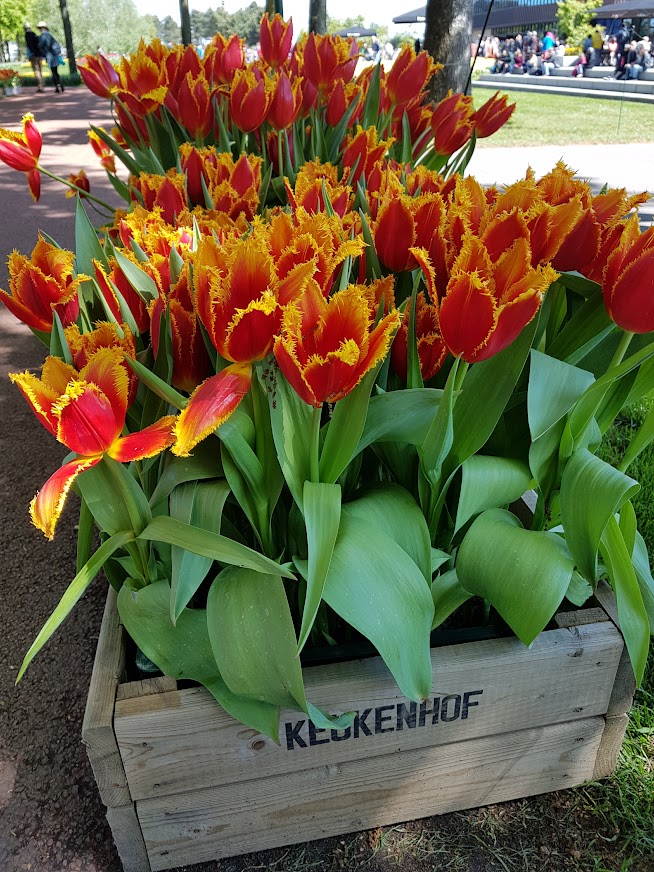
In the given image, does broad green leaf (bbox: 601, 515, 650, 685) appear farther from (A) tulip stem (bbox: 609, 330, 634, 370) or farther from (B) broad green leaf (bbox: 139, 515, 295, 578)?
(B) broad green leaf (bbox: 139, 515, 295, 578)

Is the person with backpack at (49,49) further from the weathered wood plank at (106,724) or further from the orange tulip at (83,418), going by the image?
the orange tulip at (83,418)

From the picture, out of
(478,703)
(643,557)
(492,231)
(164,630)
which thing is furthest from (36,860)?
(492,231)

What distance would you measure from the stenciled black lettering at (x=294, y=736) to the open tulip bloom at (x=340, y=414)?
55mm

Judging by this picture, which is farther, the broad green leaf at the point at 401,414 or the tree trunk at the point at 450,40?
the tree trunk at the point at 450,40

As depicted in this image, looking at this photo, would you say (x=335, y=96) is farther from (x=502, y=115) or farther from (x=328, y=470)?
(x=328, y=470)

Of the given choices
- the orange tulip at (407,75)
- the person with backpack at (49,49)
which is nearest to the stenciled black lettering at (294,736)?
the orange tulip at (407,75)

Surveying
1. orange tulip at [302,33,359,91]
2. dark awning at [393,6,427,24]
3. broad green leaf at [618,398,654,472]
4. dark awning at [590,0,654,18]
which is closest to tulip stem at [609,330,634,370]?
broad green leaf at [618,398,654,472]

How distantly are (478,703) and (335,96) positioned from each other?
5.47ft

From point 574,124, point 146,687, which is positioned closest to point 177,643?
point 146,687

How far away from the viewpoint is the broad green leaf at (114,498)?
92 centimetres

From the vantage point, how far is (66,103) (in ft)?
48.2

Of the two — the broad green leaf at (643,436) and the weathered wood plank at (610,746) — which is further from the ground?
the broad green leaf at (643,436)

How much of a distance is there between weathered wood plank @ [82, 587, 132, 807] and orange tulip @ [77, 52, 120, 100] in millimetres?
1756

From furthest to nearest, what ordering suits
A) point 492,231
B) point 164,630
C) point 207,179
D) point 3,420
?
point 3,420, point 207,179, point 164,630, point 492,231
